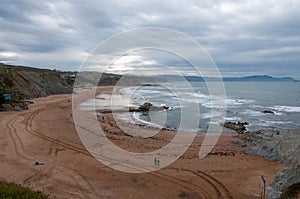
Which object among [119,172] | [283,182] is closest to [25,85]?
[119,172]

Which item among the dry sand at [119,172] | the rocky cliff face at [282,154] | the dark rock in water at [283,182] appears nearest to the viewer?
the dark rock in water at [283,182]

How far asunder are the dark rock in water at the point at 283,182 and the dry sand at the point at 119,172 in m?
0.60

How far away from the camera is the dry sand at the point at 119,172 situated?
9250 mm

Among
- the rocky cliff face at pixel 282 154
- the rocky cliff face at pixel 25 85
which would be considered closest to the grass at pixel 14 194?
the rocky cliff face at pixel 282 154

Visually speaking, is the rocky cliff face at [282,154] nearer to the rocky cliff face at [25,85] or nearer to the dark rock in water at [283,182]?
the dark rock in water at [283,182]

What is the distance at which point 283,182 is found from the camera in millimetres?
9742

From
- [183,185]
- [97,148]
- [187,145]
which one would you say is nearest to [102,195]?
[183,185]

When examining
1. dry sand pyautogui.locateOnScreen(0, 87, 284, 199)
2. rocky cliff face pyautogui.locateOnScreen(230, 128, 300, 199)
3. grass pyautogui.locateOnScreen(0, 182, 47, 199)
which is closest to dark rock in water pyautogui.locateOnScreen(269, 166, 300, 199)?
rocky cliff face pyautogui.locateOnScreen(230, 128, 300, 199)

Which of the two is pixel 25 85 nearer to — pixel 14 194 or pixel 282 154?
pixel 282 154

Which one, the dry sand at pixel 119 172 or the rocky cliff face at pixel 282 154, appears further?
the rocky cliff face at pixel 282 154

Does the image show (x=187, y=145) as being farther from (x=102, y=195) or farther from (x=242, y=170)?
(x=102, y=195)

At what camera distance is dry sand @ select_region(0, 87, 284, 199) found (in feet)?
30.3

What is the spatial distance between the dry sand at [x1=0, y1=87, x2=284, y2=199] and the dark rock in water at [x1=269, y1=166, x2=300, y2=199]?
60 cm

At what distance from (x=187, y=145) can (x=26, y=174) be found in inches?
403
